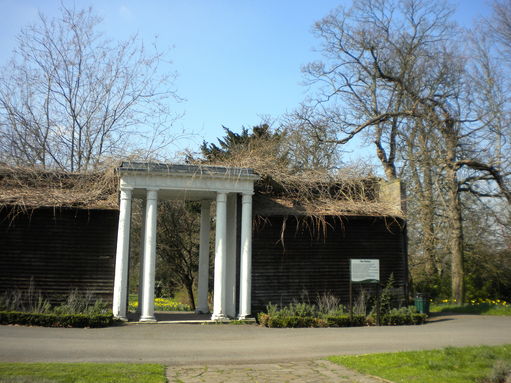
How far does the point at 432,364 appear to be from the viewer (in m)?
9.09

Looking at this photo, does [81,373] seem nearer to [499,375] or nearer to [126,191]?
[499,375]

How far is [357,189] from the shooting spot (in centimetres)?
2027

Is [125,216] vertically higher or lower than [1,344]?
higher

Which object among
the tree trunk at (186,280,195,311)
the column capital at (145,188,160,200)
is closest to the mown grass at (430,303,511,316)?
the tree trunk at (186,280,195,311)

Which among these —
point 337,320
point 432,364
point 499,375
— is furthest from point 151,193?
point 499,375

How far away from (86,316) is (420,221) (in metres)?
19.0

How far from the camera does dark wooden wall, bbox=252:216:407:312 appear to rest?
1786 cm

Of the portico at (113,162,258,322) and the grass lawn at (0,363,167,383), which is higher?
the portico at (113,162,258,322)

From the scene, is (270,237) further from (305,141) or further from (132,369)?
(305,141)

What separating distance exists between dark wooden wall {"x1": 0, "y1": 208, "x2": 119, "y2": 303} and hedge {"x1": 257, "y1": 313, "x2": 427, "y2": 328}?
18.3ft

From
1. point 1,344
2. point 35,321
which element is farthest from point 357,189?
point 1,344

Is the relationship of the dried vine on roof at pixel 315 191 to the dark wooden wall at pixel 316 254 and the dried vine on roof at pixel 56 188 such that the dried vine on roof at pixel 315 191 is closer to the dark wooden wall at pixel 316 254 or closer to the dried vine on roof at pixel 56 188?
the dark wooden wall at pixel 316 254

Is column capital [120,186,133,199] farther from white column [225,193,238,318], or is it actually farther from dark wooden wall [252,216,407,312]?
dark wooden wall [252,216,407,312]

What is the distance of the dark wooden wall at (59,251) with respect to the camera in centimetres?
1619
